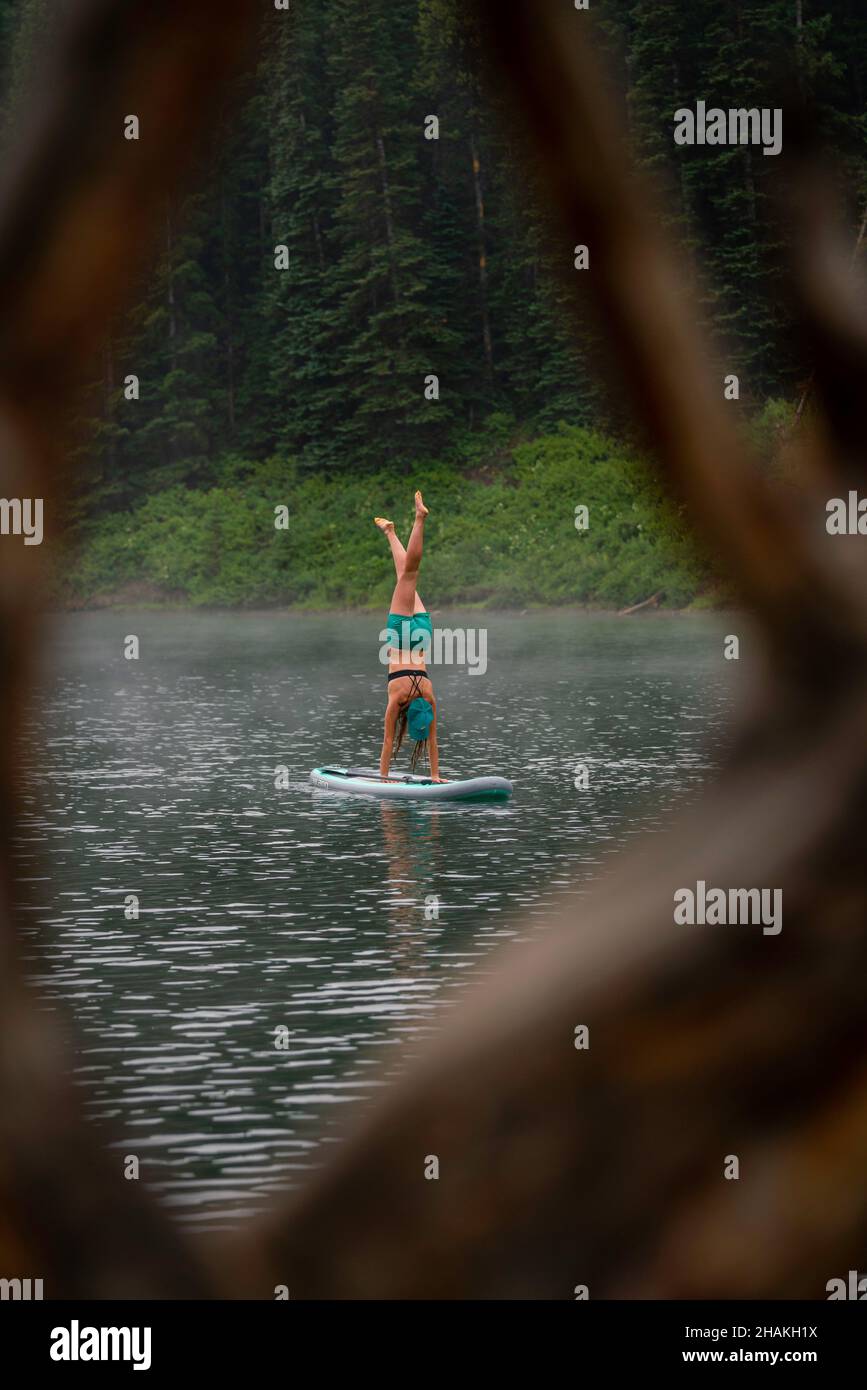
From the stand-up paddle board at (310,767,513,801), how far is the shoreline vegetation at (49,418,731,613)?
1493 inches

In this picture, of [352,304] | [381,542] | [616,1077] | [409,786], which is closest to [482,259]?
[352,304]

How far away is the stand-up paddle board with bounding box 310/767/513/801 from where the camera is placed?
72.9 ft

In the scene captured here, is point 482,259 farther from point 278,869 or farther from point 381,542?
point 278,869

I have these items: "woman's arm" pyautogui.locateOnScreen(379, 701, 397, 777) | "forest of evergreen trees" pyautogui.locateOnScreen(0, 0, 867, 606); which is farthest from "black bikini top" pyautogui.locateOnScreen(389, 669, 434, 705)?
"forest of evergreen trees" pyautogui.locateOnScreen(0, 0, 867, 606)

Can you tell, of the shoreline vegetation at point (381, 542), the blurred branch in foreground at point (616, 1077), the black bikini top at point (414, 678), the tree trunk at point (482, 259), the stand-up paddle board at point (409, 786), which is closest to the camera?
the blurred branch in foreground at point (616, 1077)

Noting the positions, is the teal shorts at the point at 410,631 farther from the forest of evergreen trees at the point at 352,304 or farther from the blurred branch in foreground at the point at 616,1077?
the forest of evergreen trees at the point at 352,304

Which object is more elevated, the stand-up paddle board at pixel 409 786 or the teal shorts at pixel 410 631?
the teal shorts at pixel 410 631

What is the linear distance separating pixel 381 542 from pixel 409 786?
49.8 meters

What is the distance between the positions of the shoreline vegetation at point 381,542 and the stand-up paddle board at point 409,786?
124 ft

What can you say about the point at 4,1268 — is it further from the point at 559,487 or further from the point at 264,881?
the point at 559,487

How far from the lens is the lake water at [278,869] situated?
9.43 m

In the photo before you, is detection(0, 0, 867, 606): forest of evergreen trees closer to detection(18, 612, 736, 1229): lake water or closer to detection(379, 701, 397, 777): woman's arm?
detection(18, 612, 736, 1229): lake water

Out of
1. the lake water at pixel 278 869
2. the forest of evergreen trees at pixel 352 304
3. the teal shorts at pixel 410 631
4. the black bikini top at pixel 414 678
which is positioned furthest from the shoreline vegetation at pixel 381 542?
the black bikini top at pixel 414 678

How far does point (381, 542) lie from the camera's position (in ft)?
237
